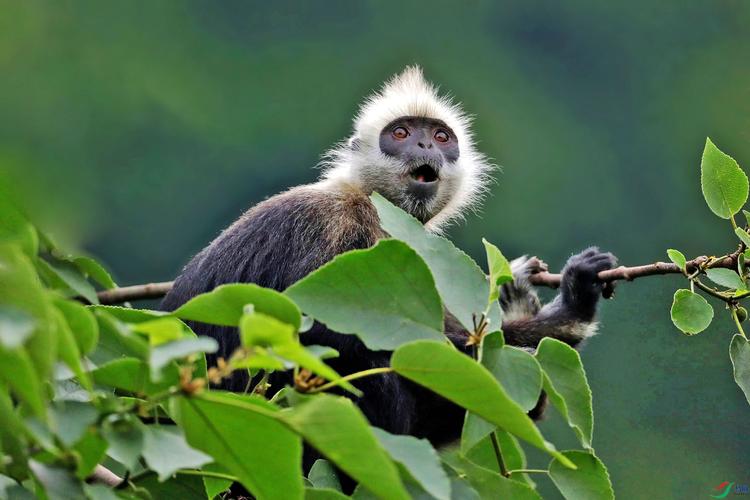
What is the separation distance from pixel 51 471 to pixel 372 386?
7.23 feet

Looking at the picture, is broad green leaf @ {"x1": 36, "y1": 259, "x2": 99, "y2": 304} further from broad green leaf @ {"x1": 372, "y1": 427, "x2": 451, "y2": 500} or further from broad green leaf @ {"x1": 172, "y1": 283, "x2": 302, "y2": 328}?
broad green leaf @ {"x1": 372, "y1": 427, "x2": 451, "y2": 500}

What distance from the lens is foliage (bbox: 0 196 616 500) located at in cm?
112

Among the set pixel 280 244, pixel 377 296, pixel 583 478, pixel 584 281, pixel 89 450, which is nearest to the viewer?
pixel 89 450

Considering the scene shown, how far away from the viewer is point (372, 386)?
3391mm

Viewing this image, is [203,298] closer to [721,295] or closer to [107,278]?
[107,278]

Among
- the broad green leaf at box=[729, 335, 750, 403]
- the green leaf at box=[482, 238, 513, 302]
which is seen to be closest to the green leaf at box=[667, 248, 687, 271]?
the broad green leaf at box=[729, 335, 750, 403]

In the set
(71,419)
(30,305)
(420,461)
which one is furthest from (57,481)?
(420,461)

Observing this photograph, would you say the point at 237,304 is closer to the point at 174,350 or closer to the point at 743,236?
the point at 174,350

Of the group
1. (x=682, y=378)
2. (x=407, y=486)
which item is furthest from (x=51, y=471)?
(x=682, y=378)

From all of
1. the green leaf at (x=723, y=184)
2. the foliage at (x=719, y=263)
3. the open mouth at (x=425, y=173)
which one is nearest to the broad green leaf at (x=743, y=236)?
the foliage at (x=719, y=263)

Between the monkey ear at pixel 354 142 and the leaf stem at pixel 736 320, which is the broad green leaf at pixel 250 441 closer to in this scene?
the leaf stem at pixel 736 320

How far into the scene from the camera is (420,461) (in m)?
1.25

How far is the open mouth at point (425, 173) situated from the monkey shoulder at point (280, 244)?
34.4 inches

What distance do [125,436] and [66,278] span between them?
0.41 m
